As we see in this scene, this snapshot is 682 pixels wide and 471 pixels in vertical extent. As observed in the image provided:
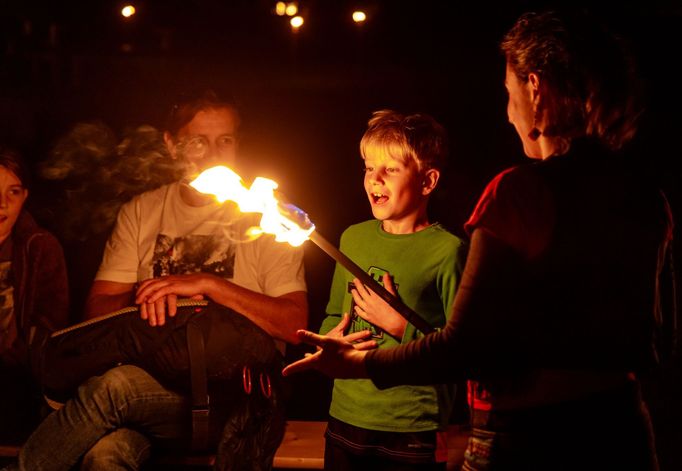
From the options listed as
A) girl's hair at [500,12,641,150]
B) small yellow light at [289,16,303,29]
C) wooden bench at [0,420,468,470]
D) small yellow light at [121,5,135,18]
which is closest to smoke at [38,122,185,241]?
small yellow light at [121,5,135,18]

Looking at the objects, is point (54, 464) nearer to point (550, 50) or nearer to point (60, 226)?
point (60, 226)

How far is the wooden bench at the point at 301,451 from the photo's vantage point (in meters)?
3.25

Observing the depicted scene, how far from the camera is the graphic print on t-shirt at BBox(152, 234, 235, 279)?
12.0ft

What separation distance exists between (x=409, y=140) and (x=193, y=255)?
56.3 inches

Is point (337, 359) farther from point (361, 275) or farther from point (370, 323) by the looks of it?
point (370, 323)

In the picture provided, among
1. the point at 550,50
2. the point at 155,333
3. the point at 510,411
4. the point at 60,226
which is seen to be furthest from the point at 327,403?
the point at 550,50

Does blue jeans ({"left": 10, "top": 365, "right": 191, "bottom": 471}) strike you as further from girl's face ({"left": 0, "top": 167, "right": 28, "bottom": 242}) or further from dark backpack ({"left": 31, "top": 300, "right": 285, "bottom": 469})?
girl's face ({"left": 0, "top": 167, "right": 28, "bottom": 242})

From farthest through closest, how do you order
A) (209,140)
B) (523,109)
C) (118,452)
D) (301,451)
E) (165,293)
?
(209,140) < (301,451) < (165,293) < (118,452) < (523,109)

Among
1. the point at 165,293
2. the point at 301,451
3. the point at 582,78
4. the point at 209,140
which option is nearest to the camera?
the point at 582,78

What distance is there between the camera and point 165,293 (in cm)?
331

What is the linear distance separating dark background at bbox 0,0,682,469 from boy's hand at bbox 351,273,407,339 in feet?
4.16

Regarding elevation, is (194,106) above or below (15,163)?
above

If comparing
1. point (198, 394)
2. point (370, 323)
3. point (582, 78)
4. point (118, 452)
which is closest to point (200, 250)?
point (198, 394)

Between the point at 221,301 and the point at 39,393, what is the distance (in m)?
1.41
